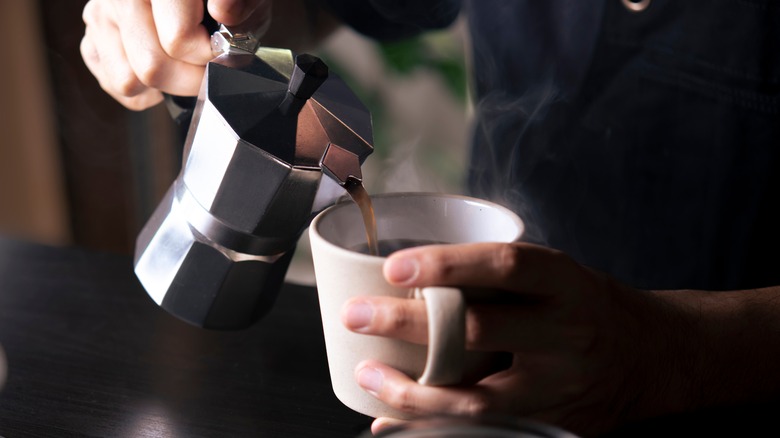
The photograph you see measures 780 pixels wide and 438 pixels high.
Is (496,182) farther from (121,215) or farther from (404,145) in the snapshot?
(121,215)

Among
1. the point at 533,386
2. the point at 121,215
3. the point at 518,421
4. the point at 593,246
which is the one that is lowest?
the point at 121,215

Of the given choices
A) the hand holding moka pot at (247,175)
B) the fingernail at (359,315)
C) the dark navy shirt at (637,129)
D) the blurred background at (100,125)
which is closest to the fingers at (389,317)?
the fingernail at (359,315)

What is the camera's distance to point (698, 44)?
1.04 metres

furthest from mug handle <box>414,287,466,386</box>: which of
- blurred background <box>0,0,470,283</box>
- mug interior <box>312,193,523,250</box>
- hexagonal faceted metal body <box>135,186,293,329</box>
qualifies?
blurred background <box>0,0,470,283</box>

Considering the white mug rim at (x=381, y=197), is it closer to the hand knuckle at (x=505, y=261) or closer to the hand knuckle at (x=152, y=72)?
the hand knuckle at (x=505, y=261)

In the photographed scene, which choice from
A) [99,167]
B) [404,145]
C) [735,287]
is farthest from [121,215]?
[735,287]

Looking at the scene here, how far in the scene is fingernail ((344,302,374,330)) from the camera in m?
0.54

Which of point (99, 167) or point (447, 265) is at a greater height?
point (447, 265)

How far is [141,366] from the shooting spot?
2.41 feet

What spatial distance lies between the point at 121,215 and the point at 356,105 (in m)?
1.66

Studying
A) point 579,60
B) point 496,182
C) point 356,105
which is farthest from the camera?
point 496,182

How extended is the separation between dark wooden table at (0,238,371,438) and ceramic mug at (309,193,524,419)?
8cm

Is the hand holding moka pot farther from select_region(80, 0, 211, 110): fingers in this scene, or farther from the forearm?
the forearm

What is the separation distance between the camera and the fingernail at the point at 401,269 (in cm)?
52
